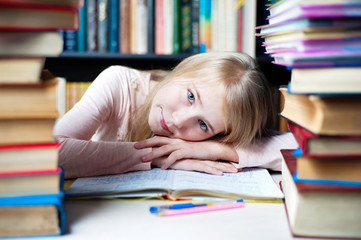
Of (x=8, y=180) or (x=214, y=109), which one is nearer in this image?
(x=8, y=180)

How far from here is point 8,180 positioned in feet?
1.69

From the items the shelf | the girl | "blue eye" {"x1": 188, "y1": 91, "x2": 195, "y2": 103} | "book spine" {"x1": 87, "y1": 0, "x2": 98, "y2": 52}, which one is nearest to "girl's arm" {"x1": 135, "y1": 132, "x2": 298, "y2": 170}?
the girl

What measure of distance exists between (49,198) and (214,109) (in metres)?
0.59

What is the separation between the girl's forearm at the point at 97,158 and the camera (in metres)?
0.83

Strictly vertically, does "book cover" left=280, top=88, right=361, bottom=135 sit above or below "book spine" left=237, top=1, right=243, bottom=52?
below

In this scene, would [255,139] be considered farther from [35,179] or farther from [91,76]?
[91,76]

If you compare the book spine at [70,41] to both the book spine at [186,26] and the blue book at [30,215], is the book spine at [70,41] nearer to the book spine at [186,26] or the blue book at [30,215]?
the book spine at [186,26]

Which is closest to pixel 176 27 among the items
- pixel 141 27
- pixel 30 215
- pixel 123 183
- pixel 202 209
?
pixel 141 27

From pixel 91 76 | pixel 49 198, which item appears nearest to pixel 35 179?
pixel 49 198

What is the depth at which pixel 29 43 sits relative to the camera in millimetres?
496

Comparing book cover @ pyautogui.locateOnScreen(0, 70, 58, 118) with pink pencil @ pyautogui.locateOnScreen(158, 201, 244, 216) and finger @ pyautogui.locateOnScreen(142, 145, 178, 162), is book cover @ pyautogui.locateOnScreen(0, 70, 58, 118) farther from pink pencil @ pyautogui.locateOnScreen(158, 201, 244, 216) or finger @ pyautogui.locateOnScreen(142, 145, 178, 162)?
finger @ pyautogui.locateOnScreen(142, 145, 178, 162)

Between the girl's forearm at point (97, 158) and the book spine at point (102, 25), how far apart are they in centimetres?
85

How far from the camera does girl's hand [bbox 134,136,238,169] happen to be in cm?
94

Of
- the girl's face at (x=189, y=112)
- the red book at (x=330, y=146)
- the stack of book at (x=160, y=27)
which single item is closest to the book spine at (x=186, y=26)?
the stack of book at (x=160, y=27)
